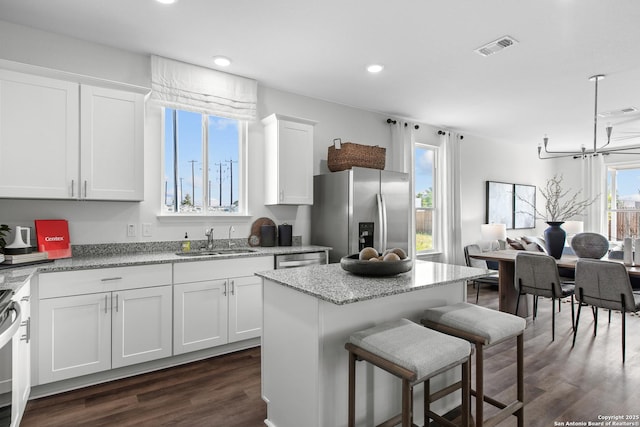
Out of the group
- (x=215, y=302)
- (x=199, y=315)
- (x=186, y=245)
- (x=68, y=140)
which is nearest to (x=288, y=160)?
(x=186, y=245)

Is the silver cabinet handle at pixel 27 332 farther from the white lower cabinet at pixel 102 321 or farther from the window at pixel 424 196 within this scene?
the window at pixel 424 196

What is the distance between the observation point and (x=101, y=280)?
2557mm

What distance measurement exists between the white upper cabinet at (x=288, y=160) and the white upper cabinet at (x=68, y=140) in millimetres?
1293

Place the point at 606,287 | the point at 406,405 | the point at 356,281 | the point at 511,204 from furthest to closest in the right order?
the point at 511,204
the point at 606,287
the point at 356,281
the point at 406,405

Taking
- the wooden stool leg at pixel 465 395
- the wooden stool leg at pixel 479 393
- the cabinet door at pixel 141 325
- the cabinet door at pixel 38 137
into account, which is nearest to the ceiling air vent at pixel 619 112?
the wooden stool leg at pixel 479 393

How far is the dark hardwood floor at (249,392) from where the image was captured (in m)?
2.20

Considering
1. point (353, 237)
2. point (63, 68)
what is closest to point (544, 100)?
point (353, 237)

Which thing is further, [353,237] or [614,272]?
[353,237]

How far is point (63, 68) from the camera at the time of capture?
2.95 meters

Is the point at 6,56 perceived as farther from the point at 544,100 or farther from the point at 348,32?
the point at 544,100

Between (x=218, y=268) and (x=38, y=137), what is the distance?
5.29ft

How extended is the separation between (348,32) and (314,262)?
2.11 metres

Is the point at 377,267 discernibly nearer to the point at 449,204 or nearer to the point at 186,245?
the point at 186,245

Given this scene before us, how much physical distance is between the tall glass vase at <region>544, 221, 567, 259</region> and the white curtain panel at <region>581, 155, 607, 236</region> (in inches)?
187
